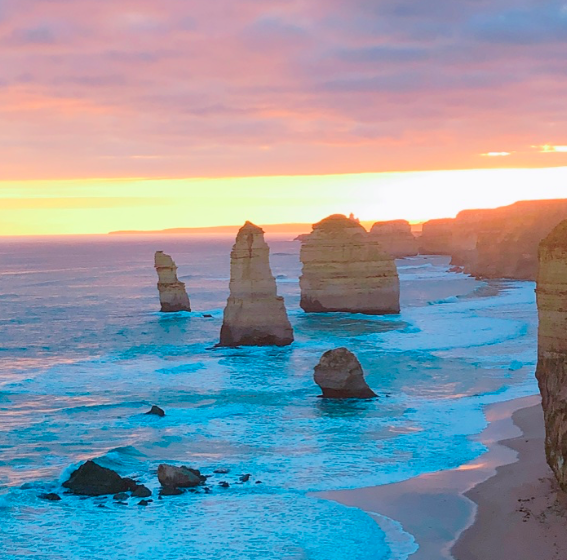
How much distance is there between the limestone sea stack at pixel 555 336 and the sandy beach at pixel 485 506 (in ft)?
4.35

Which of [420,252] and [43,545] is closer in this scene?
[43,545]

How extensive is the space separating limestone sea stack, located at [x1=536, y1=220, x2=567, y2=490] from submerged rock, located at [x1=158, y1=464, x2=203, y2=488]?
860 cm

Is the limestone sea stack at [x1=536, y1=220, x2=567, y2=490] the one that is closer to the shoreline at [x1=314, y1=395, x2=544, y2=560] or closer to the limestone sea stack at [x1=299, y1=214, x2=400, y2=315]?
the shoreline at [x1=314, y1=395, x2=544, y2=560]

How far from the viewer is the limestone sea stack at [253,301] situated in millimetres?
44344

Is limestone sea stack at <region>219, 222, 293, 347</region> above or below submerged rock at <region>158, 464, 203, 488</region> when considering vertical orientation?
above

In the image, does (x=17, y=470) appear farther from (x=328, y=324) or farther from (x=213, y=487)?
(x=328, y=324)

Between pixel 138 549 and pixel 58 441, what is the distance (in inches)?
391

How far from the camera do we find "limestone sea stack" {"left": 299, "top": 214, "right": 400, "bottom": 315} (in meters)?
58.1

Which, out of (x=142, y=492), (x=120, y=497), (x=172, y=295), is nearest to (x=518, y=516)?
(x=142, y=492)

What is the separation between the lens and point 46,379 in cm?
3809

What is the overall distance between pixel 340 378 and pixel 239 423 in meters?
4.81

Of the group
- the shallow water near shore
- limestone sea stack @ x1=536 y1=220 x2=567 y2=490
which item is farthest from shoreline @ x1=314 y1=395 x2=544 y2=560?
limestone sea stack @ x1=536 y1=220 x2=567 y2=490

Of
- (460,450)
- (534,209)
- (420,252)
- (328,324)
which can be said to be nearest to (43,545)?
(460,450)

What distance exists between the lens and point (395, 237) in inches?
6176
